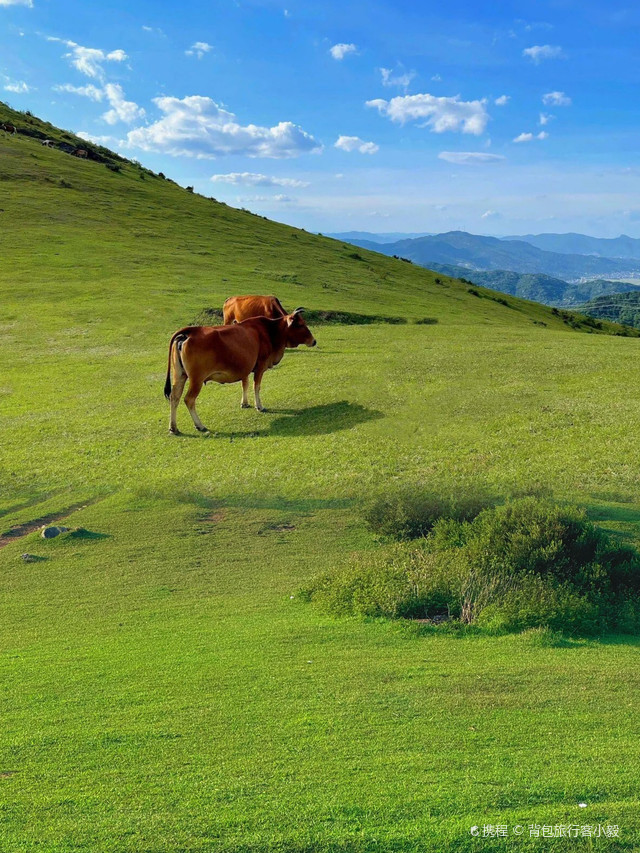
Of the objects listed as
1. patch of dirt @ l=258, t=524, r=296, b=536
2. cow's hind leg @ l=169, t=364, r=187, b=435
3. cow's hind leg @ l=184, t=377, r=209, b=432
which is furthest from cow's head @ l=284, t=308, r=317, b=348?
patch of dirt @ l=258, t=524, r=296, b=536

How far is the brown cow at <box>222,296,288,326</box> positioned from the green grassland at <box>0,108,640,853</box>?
189 cm

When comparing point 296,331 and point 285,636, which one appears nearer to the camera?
point 285,636

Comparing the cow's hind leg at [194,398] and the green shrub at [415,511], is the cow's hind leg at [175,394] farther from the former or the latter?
the green shrub at [415,511]

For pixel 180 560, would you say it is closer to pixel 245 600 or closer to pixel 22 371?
pixel 245 600

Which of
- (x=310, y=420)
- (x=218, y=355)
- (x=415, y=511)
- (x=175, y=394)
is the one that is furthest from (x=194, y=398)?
(x=415, y=511)

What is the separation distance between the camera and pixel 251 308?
2284cm

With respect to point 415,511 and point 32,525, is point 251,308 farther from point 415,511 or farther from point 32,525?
point 415,511

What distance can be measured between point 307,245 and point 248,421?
168 ft

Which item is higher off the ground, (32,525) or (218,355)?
(218,355)

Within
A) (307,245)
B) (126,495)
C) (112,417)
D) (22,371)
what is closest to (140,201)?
(307,245)

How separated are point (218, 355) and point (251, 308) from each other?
7.43 metres

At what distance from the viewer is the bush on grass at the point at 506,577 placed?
7363mm

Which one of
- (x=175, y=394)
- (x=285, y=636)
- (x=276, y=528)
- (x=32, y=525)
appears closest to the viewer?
(x=285, y=636)

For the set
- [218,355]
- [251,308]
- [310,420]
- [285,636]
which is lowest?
[285,636]
